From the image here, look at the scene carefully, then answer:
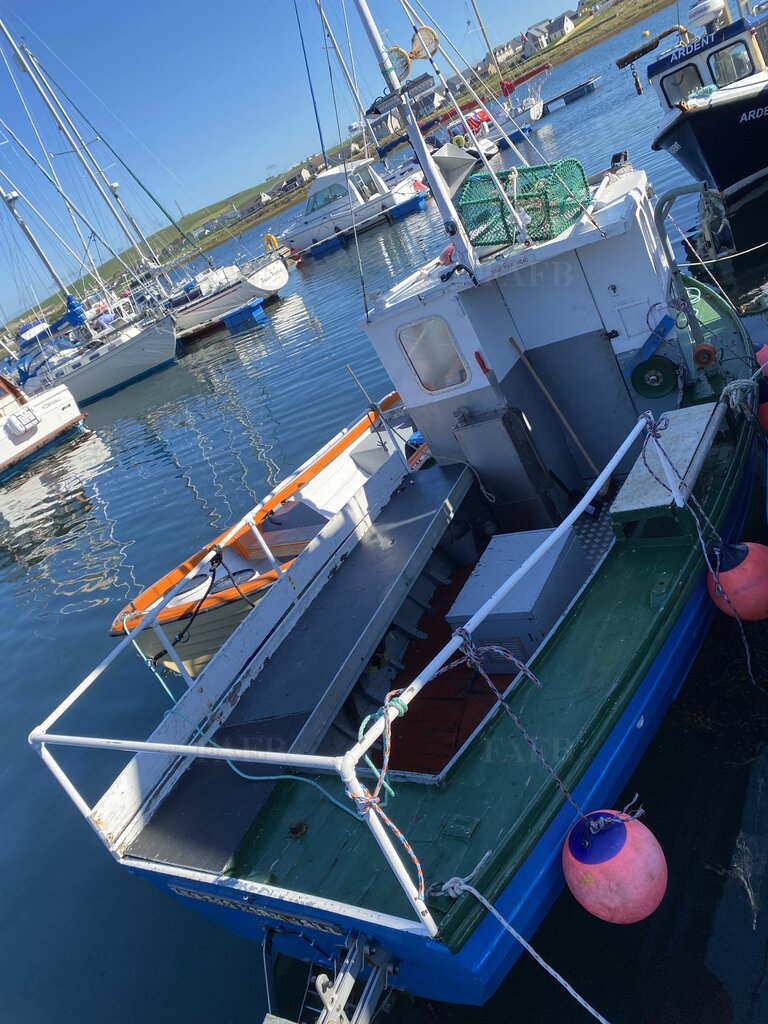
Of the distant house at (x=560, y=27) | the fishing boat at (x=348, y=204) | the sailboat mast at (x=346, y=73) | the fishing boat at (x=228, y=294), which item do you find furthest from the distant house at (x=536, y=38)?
the sailboat mast at (x=346, y=73)

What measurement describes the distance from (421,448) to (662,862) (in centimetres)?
675

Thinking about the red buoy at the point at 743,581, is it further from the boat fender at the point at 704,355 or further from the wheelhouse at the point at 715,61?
the wheelhouse at the point at 715,61

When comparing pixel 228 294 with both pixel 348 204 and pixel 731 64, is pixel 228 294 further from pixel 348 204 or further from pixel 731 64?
pixel 731 64

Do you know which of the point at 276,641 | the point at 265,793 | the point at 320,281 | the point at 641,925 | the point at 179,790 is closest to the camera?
the point at 641,925

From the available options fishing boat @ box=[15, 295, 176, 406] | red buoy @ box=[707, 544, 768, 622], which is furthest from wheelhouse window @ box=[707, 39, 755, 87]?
fishing boat @ box=[15, 295, 176, 406]

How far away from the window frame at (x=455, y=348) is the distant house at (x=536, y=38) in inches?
4527

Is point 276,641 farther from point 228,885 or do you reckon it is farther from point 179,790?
point 228,885

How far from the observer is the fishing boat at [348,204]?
46969 mm

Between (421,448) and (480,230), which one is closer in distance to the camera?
(480,230)

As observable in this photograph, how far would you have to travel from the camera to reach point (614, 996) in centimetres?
425

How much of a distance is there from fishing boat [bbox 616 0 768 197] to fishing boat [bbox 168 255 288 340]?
24.4m

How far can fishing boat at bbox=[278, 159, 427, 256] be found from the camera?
154 feet

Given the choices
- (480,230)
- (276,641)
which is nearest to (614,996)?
(276,641)

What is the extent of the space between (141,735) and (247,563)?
111 inches
